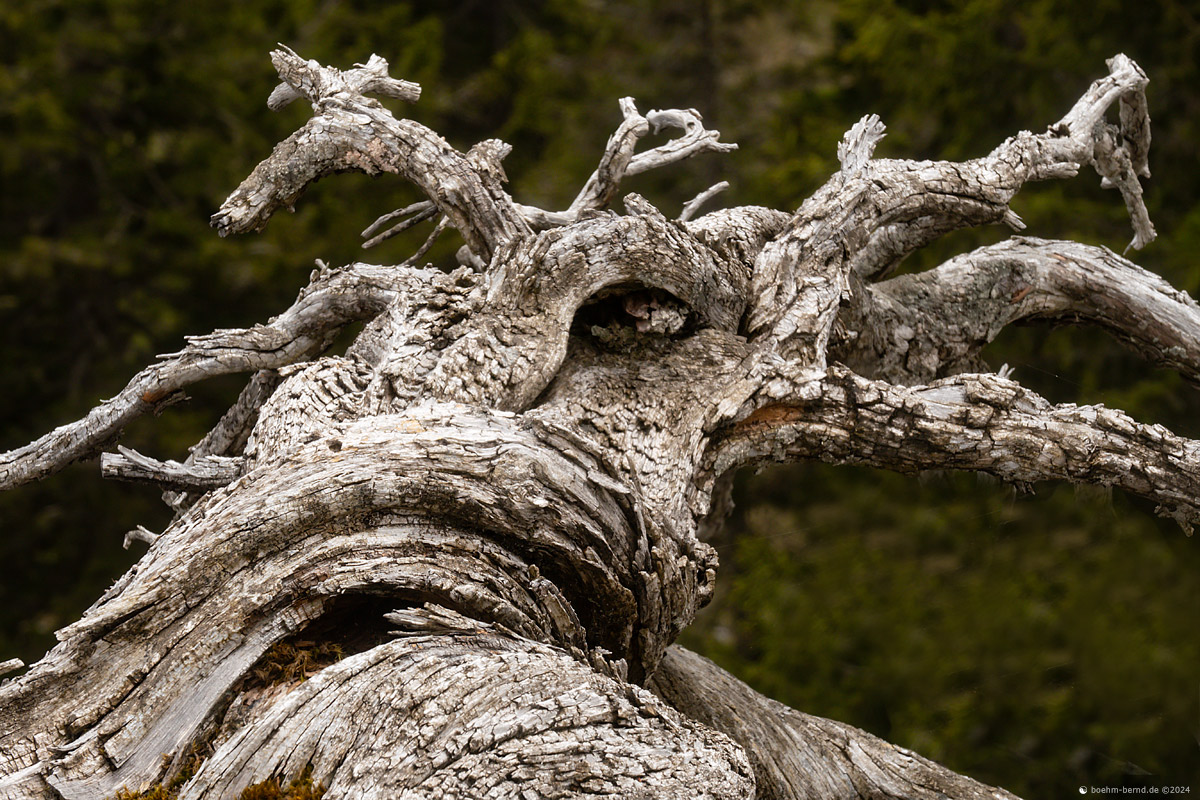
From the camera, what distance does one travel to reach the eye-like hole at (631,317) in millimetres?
2676

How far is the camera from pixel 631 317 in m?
2.75

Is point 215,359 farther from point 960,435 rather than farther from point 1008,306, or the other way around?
point 1008,306

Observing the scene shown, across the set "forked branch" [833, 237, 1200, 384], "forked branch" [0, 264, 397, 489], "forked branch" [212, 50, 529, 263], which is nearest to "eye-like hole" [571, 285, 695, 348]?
"forked branch" [212, 50, 529, 263]

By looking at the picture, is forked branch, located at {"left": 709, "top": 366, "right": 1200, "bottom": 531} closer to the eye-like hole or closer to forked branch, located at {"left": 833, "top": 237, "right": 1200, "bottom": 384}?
the eye-like hole

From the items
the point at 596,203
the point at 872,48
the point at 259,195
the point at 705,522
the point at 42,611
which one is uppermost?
the point at 872,48

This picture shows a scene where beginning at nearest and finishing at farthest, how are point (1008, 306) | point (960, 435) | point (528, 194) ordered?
point (960, 435) → point (1008, 306) → point (528, 194)

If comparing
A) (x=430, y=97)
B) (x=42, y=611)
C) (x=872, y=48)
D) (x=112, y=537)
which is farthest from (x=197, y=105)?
(x=872, y=48)

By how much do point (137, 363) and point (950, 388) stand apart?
6505mm

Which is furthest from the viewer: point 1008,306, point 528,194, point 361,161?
point 528,194

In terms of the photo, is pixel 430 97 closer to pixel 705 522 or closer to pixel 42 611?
pixel 42 611

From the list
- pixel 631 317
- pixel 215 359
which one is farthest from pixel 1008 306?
pixel 215 359

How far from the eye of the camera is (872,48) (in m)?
7.69

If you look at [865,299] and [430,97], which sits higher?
[430,97]

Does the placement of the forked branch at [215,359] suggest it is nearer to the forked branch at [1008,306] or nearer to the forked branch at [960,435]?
the forked branch at [960,435]
